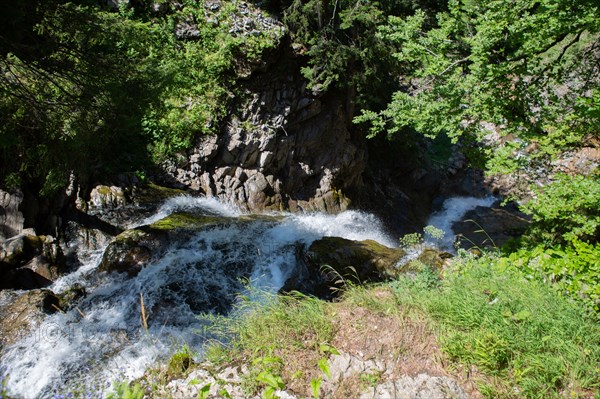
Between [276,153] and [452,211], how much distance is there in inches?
353

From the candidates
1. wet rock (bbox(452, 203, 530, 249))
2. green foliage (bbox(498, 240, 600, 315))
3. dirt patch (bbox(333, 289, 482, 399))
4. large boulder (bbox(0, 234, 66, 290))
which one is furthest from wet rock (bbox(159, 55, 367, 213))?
dirt patch (bbox(333, 289, 482, 399))

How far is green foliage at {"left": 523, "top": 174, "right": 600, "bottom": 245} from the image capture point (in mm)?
4469

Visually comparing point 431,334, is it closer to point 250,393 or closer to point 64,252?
point 250,393

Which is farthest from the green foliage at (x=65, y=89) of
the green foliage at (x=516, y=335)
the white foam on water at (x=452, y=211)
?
the white foam on water at (x=452, y=211)

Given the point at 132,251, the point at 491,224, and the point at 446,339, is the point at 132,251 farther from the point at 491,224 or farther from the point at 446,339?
the point at 491,224

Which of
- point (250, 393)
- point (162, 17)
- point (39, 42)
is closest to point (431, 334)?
point (250, 393)

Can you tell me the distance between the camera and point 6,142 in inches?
195

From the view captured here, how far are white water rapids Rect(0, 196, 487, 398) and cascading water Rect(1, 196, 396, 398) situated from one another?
1cm

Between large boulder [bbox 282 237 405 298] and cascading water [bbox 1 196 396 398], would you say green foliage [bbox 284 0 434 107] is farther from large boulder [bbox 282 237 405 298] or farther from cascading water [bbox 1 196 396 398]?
large boulder [bbox 282 237 405 298]

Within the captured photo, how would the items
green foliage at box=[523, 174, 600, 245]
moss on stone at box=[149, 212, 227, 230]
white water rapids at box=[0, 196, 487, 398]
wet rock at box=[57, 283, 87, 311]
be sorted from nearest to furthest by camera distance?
green foliage at box=[523, 174, 600, 245], white water rapids at box=[0, 196, 487, 398], wet rock at box=[57, 283, 87, 311], moss on stone at box=[149, 212, 227, 230]

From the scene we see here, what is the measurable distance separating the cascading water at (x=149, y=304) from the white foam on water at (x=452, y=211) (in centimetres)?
764

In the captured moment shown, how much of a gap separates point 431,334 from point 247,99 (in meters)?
9.68

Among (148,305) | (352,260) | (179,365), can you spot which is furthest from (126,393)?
(352,260)

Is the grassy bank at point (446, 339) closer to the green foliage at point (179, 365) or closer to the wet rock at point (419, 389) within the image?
the wet rock at point (419, 389)
